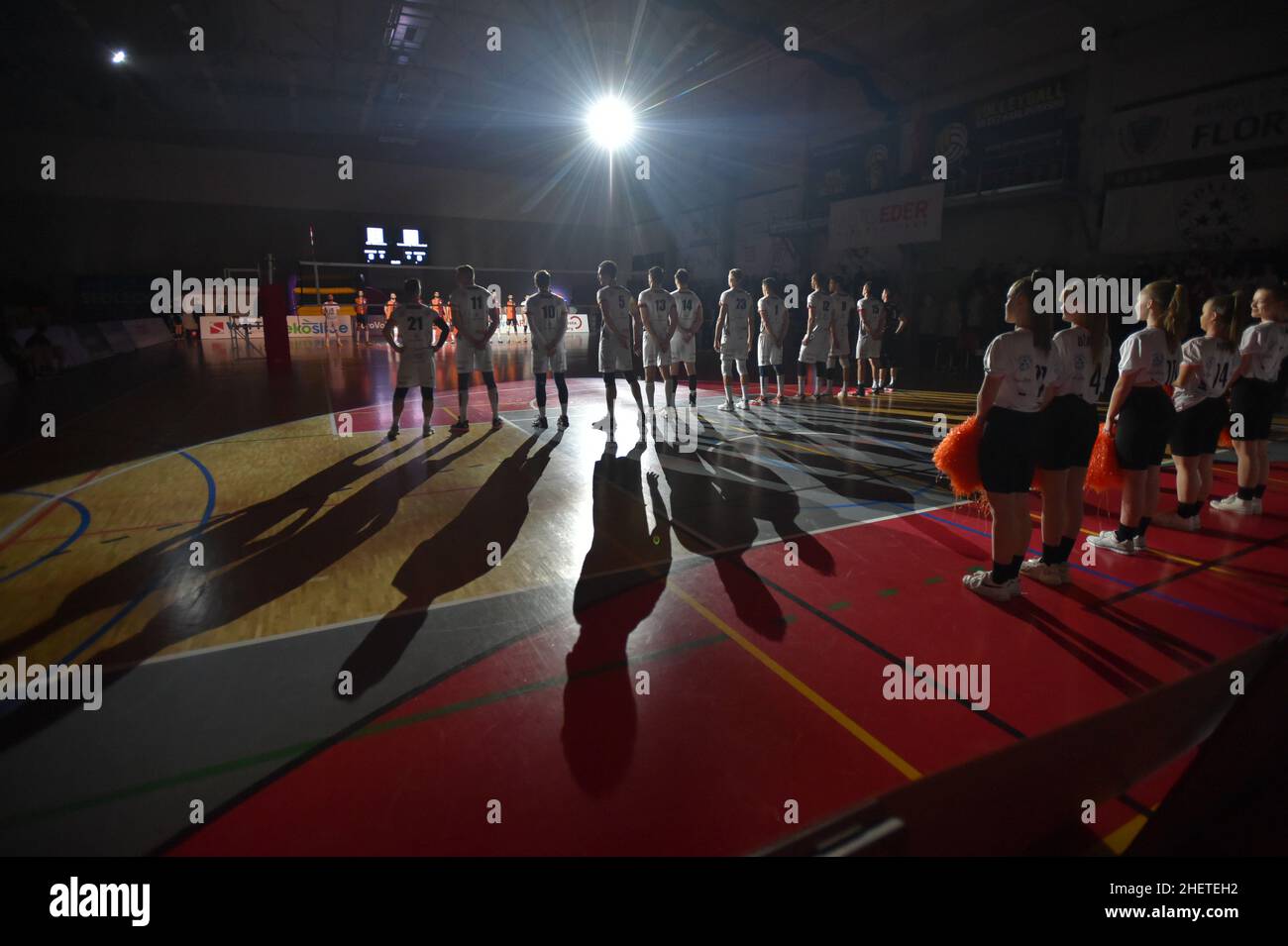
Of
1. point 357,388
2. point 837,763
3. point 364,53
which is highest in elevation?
point 364,53

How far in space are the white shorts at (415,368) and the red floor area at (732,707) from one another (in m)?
5.12

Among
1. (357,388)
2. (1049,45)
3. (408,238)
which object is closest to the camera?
(357,388)

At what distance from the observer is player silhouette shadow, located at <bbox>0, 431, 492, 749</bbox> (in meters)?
3.09

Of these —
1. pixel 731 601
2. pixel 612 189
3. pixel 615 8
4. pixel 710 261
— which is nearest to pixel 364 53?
pixel 615 8

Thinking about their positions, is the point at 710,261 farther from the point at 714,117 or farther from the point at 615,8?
the point at 615,8

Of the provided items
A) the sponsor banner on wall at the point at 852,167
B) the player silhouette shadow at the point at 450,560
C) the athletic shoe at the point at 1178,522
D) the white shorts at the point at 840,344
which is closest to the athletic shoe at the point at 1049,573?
the athletic shoe at the point at 1178,522

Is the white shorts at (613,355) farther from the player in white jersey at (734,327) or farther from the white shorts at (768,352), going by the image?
the white shorts at (768,352)

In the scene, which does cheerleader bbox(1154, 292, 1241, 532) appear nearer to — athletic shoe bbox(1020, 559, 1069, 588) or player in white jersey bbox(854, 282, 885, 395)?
athletic shoe bbox(1020, 559, 1069, 588)

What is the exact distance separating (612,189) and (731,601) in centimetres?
3105

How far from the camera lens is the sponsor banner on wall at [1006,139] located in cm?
1341

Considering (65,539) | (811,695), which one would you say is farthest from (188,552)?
(811,695)

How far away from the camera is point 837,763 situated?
7.77ft

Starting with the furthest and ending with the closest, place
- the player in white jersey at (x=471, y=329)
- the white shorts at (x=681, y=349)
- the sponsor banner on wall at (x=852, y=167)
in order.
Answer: the sponsor banner on wall at (x=852, y=167)
the white shorts at (x=681, y=349)
the player in white jersey at (x=471, y=329)
